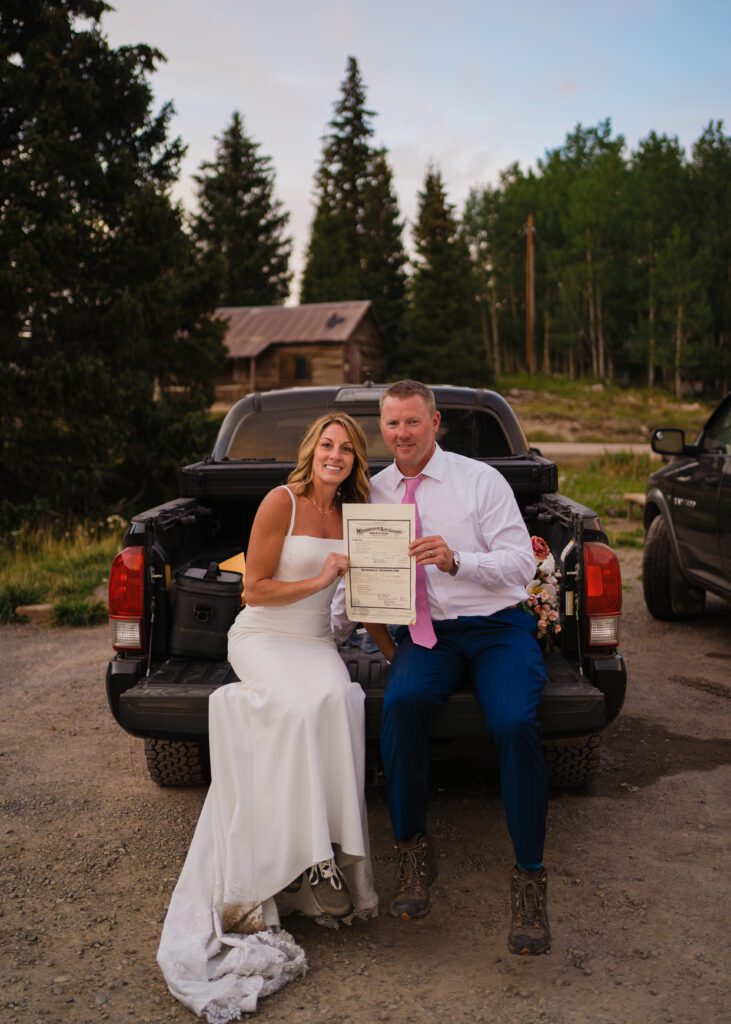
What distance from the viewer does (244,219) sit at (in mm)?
57125

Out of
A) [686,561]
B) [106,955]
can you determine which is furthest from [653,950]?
[686,561]

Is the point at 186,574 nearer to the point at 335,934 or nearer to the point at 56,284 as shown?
the point at 335,934

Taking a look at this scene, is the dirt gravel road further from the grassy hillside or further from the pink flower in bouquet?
the grassy hillside

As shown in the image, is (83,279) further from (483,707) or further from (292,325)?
(292,325)

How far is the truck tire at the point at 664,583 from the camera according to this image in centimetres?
752

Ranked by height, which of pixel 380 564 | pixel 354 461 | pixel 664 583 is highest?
pixel 354 461

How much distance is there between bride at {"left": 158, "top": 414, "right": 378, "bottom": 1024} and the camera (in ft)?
9.52

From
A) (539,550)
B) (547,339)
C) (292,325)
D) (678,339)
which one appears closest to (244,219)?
(292,325)

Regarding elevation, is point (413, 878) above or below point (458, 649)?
below

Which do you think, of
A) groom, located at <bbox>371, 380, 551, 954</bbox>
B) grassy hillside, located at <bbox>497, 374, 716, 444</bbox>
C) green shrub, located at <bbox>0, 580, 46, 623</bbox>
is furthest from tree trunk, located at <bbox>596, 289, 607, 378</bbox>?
groom, located at <bbox>371, 380, 551, 954</bbox>

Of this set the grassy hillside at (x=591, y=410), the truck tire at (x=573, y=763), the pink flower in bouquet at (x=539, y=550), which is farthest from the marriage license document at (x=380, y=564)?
the grassy hillside at (x=591, y=410)

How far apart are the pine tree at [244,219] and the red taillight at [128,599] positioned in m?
53.3

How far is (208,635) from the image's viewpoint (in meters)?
3.97

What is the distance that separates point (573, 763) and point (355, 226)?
2353 inches
